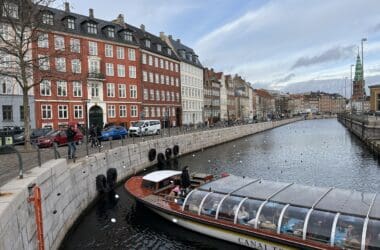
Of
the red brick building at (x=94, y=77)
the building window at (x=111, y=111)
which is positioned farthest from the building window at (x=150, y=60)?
the building window at (x=111, y=111)

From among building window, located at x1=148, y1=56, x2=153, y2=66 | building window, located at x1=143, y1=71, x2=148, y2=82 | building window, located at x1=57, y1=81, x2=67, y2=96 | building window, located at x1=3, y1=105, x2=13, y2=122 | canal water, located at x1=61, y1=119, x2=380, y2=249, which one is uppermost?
building window, located at x1=148, y1=56, x2=153, y2=66

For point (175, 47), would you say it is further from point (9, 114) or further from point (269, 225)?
point (269, 225)

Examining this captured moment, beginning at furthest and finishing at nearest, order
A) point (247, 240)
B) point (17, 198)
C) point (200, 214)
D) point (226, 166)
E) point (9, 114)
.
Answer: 1. point (9, 114)
2. point (226, 166)
3. point (200, 214)
4. point (247, 240)
5. point (17, 198)

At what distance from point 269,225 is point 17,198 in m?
8.53

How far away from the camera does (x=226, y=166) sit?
32250 mm

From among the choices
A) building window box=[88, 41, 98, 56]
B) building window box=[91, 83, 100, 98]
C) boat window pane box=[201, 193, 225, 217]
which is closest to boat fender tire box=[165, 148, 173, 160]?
boat window pane box=[201, 193, 225, 217]

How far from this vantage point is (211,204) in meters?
15.1

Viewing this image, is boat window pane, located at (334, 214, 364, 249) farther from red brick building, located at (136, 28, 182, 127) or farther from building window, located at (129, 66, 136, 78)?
building window, located at (129, 66, 136, 78)

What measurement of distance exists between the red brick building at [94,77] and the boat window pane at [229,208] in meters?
34.2

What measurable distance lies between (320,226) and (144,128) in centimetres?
3253

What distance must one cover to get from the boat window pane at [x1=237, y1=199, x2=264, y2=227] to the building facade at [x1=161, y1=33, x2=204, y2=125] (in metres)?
62.5

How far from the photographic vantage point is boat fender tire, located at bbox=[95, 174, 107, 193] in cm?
2055

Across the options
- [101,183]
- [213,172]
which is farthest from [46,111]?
[101,183]

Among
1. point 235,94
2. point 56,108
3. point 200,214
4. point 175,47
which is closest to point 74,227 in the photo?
point 200,214
